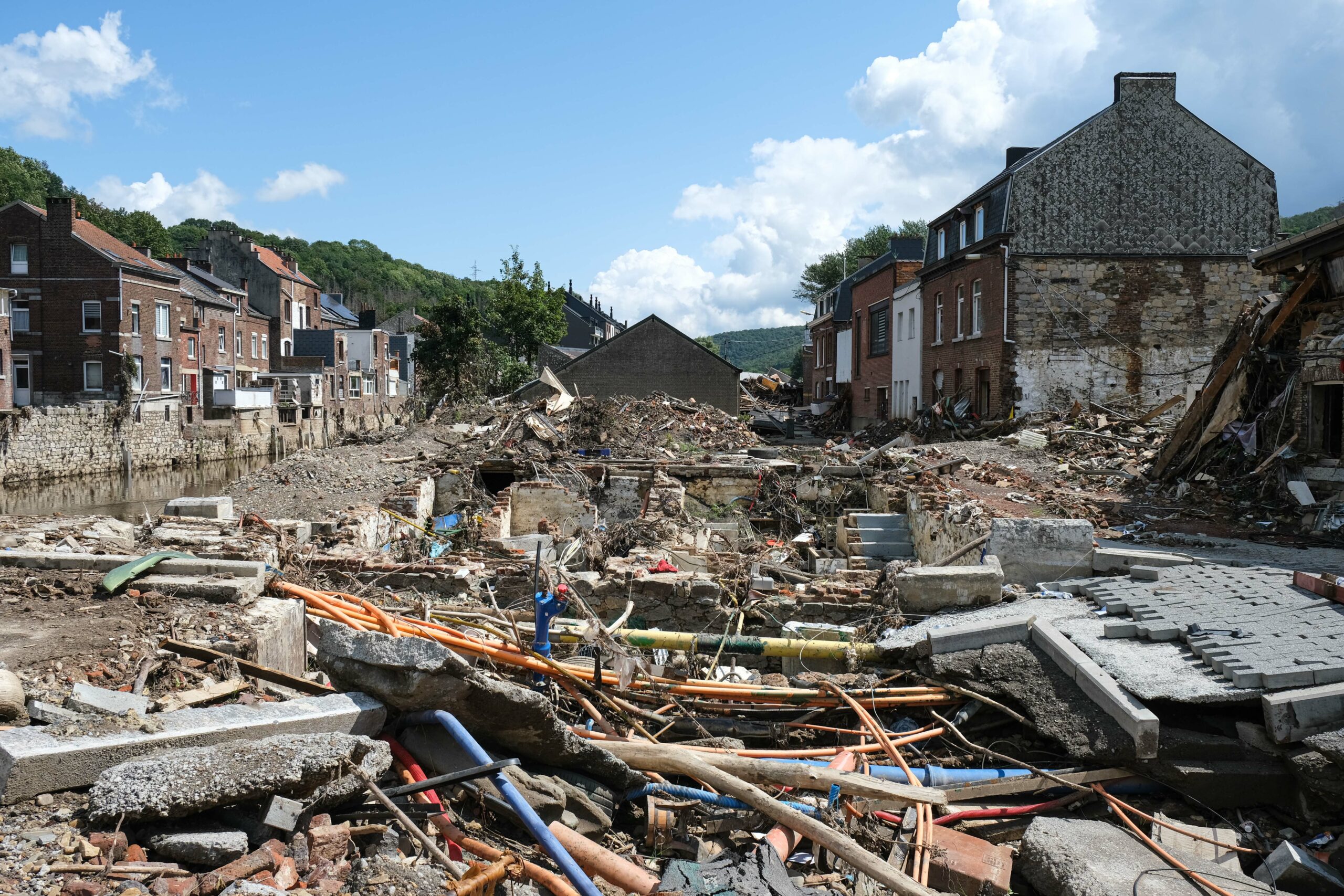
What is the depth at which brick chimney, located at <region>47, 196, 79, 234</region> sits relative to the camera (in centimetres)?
3941

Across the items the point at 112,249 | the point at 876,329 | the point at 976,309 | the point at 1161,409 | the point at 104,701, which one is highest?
the point at 112,249

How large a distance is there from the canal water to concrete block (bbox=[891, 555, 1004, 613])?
2167cm

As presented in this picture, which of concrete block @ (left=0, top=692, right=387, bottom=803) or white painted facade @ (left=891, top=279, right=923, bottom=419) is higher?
white painted facade @ (left=891, top=279, right=923, bottom=419)

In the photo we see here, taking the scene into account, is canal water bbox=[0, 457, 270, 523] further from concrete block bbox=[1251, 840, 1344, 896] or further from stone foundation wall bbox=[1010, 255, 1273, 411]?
concrete block bbox=[1251, 840, 1344, 896]

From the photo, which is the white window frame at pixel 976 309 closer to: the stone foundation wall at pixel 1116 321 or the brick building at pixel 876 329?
the stone foundation wall at pixel 1116 321

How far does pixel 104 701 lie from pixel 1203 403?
16.6m

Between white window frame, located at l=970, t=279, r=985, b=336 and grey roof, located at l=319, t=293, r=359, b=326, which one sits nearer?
white window frame, located at l=970, t=279, r=985, b=336

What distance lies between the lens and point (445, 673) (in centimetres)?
468

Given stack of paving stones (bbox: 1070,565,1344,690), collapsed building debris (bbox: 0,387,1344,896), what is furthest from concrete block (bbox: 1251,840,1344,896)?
stack of paving stones (bbox: 1070,565,1344,690)

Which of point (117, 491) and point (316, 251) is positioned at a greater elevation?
point (316, 251)

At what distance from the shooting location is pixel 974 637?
6.82 metres

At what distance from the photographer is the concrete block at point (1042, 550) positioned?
9.11m

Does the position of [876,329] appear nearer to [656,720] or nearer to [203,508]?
[203,508]

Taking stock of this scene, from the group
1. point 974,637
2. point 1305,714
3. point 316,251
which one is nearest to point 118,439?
point 974,637
